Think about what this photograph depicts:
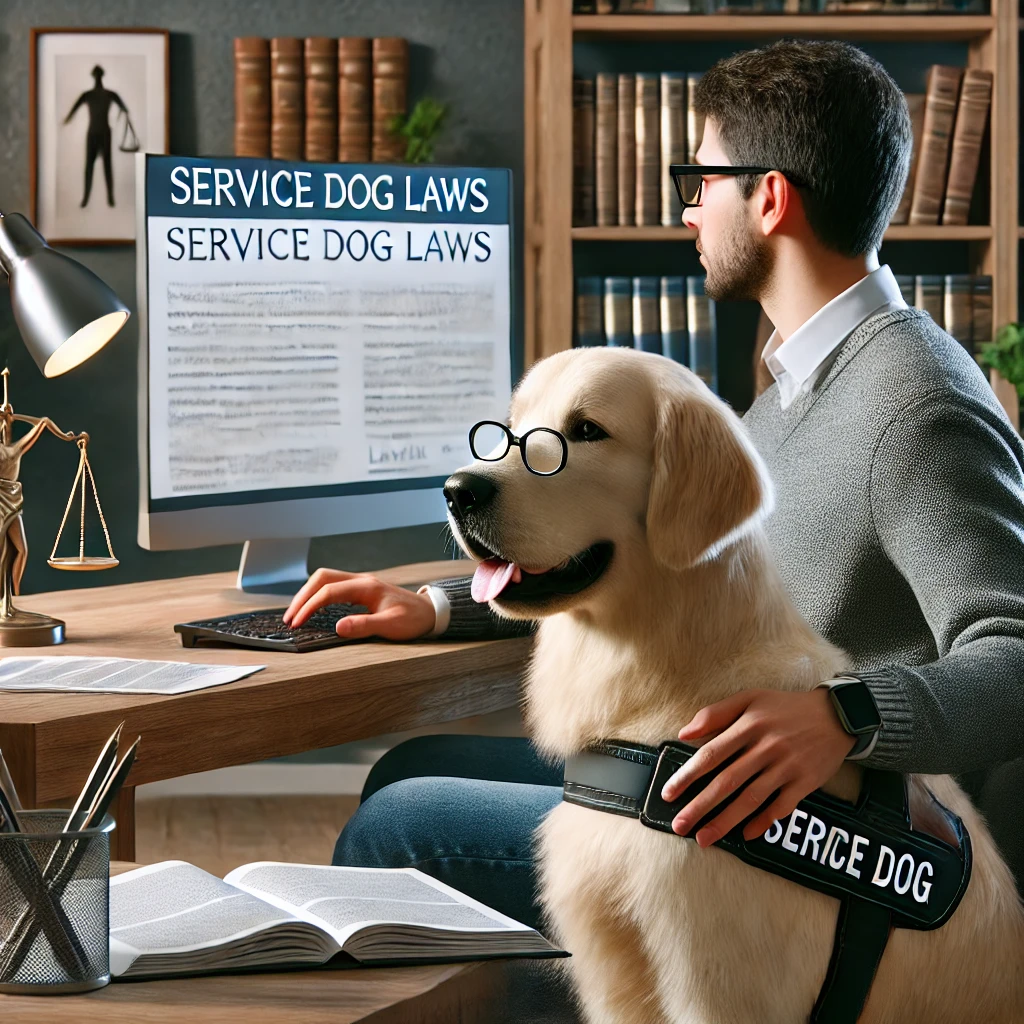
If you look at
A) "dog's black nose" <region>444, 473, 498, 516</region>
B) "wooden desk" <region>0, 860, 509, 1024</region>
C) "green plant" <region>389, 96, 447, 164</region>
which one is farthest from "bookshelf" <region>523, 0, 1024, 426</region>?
"wooden desk" <region>0, 860, 509, 1024</region>

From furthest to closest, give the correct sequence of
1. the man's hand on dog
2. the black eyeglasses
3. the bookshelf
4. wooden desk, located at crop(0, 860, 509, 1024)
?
1. the bookshelf
2. the black eyeglasses
3. the man's hand on dog
4. wooden desk, located at crop(0, 860, 509, 1024)

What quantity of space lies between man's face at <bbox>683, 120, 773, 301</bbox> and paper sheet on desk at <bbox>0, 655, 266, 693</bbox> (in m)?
0.67

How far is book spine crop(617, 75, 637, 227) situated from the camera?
9.15 ft

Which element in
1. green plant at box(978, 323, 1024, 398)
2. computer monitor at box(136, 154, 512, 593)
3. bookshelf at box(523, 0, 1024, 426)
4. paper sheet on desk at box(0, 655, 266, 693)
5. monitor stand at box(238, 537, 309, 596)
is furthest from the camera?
bookshelf at box(523, 0, 1024, 426)

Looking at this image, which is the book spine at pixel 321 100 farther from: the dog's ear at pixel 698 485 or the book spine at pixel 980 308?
the dog's ear at pixel 698 485

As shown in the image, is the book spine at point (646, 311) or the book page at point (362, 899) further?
the book spine at point (646, 311)

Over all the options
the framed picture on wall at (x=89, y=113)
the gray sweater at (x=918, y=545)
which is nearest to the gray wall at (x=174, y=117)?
the framed picture on wall at (x=89, y=113)

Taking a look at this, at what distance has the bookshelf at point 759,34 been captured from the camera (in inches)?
108

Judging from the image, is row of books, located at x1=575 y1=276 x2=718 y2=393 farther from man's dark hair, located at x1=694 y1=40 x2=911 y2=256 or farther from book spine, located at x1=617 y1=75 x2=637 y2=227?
man's dark hair, located at x1=694 y1=40 x2=911 y2=256

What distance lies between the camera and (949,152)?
2.83 m

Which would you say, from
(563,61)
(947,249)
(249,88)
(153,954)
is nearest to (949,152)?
(947,249)

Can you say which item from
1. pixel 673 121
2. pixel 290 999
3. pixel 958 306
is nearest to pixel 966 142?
pixel 958 306

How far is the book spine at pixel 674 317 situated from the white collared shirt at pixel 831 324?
59.3 inches

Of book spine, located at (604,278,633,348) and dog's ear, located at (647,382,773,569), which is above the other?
book spine, located at (604,278,633,348)
